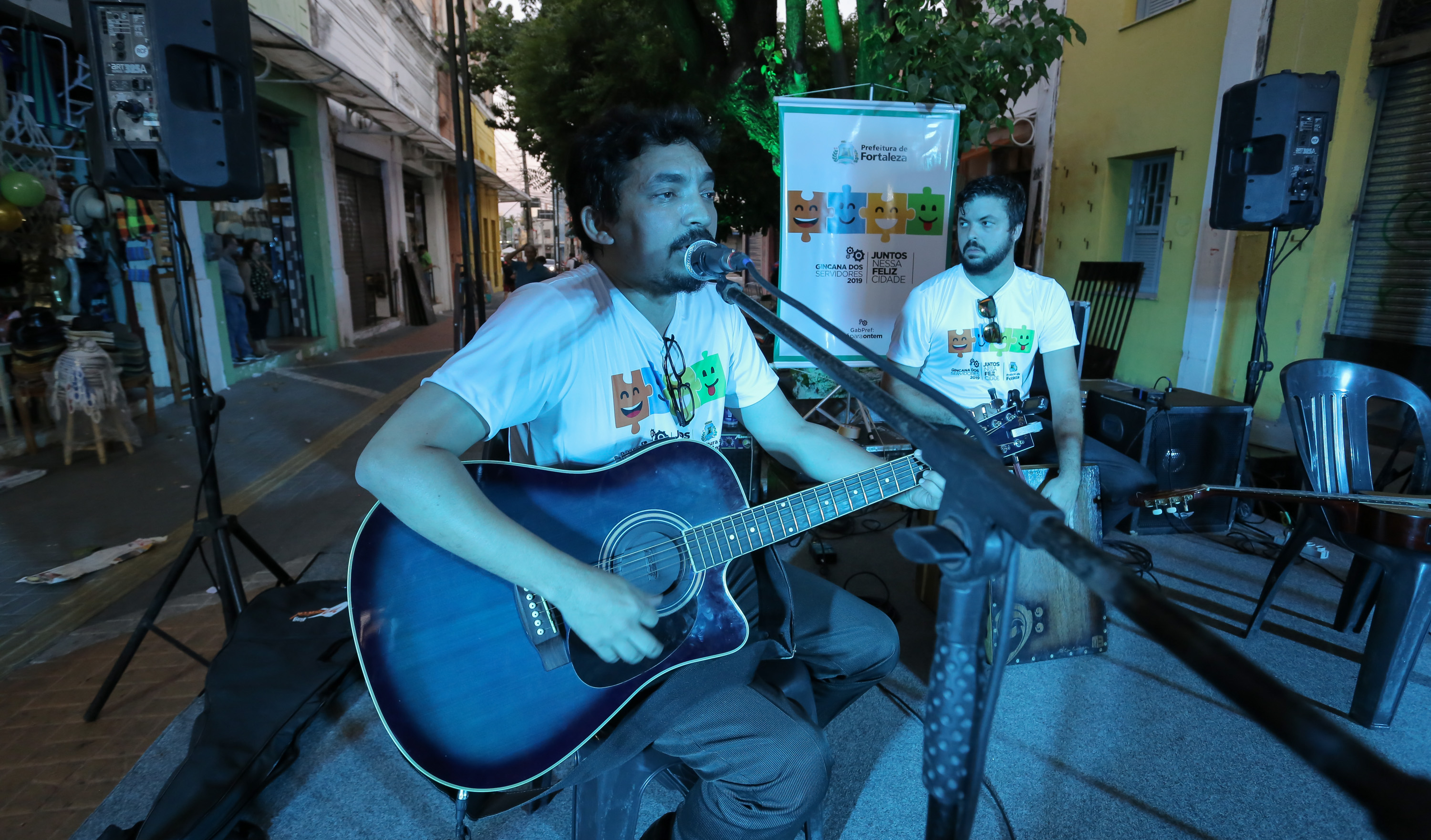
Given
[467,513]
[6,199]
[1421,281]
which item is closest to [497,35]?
[6,199]

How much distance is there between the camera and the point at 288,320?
1002 cm

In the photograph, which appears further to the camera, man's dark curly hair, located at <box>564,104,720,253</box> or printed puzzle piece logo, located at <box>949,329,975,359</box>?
printed puzzle piece logo, located at <box>949,329,975,359</box>

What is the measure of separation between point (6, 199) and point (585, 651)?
20.1 ft

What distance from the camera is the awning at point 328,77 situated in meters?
6.54

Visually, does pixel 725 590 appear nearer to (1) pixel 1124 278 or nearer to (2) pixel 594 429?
(2) pixel 594 429

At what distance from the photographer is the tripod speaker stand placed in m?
2.40

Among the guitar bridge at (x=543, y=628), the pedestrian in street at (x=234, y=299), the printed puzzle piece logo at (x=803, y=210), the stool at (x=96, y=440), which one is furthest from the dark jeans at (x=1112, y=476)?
the pedestrian in street at (x=234, y=299)

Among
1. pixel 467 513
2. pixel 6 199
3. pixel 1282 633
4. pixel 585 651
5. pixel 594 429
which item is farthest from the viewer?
pixel 6 199

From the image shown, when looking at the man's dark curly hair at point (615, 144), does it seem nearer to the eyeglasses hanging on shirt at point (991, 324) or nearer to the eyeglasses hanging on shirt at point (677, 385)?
the eyeglasses hanging on shirt at point (677, 385)

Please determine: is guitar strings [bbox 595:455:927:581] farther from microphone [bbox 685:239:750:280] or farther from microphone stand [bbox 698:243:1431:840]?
microphone stand [bbox 698:243:1431:840]

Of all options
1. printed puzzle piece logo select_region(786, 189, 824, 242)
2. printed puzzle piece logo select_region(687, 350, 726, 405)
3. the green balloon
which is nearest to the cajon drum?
printed puzzle piece logo select_region(687, 350, 726, 405)

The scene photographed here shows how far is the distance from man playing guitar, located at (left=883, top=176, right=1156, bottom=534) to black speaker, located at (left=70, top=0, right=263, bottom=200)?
2.67 m

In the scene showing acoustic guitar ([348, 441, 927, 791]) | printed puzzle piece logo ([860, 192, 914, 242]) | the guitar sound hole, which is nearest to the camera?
acoustic guitar ([348, 441, 927, 791])

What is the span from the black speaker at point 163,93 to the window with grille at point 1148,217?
7.81m
